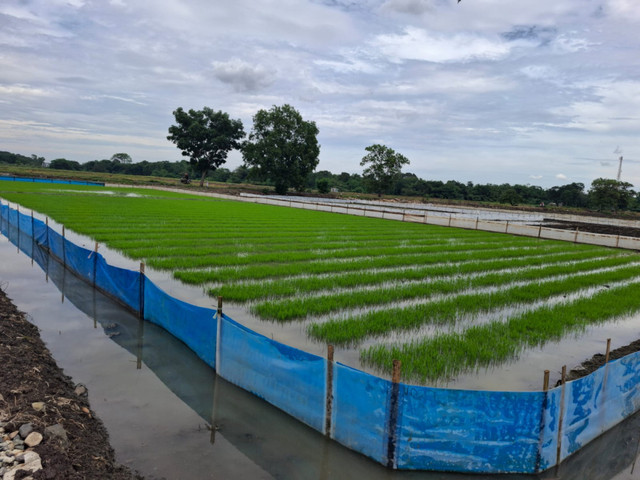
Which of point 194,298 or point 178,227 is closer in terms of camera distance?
point 194,298

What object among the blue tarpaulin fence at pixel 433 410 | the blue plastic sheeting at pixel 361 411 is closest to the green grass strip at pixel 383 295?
the blue tarpaulin fence at pixel 433 410

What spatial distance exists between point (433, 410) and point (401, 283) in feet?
28.4

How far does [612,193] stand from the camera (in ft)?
232

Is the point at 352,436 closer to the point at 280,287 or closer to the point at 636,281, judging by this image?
the point at 280,287

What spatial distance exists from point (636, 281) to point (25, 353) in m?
17.8

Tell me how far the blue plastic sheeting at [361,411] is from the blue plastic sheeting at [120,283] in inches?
228

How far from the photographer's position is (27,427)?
4285mm

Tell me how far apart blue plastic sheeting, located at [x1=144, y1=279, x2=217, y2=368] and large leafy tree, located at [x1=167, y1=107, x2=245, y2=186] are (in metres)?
66.8

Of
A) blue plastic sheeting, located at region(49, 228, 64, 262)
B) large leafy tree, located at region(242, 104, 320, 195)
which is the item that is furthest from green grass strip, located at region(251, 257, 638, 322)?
large leafy tree, located at region(242, 104, 320, 195)

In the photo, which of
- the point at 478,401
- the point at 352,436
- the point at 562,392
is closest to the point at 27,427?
the point at 352,436

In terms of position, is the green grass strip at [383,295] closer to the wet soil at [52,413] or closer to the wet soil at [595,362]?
the wet soil at [52,413]

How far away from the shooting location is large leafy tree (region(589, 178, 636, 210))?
7062 cm

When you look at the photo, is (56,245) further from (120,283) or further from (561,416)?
(561,416)

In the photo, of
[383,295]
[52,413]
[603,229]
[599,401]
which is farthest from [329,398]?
[603,229]
